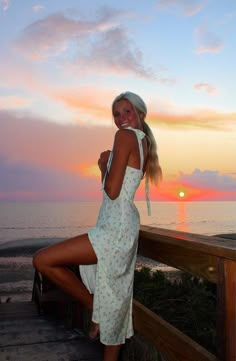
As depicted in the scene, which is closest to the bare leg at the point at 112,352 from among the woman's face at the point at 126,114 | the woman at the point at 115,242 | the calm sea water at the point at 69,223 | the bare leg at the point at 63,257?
the woman at the point at 115,242

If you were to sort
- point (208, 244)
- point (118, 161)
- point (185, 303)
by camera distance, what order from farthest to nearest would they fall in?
point (185, 303)
point (118, 161)
point (208, 244)

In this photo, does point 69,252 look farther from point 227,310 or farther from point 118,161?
point 227,310

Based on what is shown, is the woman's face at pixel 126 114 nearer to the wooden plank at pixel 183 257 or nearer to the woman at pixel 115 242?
the woman at pixel 115 242

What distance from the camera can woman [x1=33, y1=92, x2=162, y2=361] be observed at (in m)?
2.79

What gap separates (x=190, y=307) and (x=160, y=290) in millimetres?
602

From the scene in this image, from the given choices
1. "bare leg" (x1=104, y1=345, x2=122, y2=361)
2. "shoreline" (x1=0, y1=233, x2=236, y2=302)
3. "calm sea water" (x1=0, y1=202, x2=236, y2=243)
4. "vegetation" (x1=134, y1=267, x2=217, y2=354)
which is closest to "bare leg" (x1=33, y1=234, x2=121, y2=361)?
"bare leg" (x1=104, y1=345, x2=122, y2=361)

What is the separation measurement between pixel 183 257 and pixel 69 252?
808 mm

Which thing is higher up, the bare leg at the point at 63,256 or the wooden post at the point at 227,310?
the bare leg at the point at 63,256

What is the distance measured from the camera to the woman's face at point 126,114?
3.03 m

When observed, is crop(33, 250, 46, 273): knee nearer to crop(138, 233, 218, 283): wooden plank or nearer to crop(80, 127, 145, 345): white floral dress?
crop(80, 127, 145, 345): white floral dress

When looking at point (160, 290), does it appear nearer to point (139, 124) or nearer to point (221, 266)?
point (139, 124)

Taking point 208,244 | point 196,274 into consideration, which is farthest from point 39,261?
point 208,244

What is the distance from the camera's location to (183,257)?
249cm

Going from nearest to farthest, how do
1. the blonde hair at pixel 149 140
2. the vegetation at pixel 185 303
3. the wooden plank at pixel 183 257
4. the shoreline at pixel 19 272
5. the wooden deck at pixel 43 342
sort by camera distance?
the wooden plank at pixel 183 257 → the blonde hair at pixel 149 140 → the wooden deck at pixel 43 342 → the vegetation at pixel 185 303 → the shoreline at pixel 19 272
